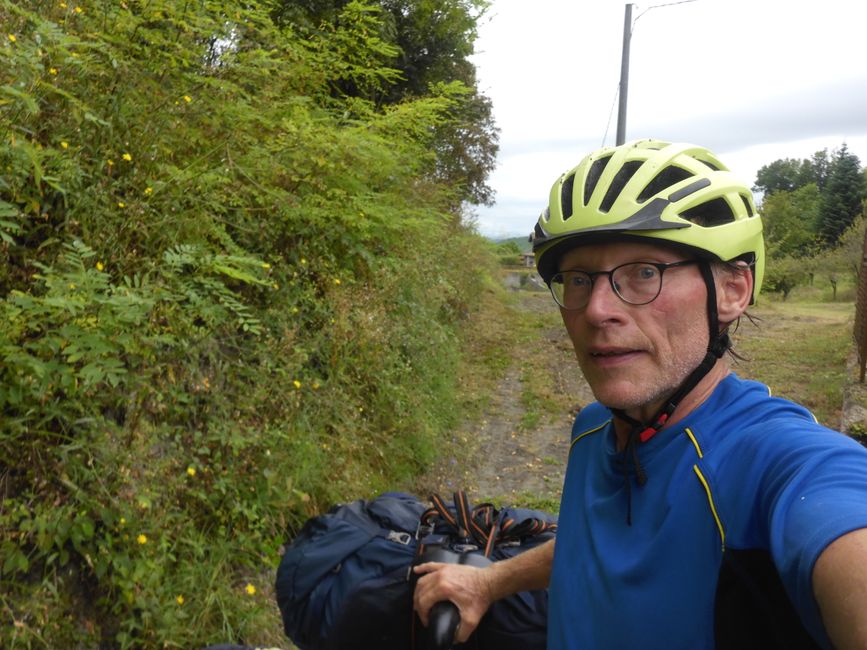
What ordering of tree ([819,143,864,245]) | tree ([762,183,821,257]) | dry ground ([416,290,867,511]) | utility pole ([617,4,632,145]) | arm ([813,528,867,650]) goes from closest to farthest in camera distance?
arm ([813,528,867,650]), dry ground ([416,290,867,511]), utility pole ([617,4,632,145]), tree ([819,143,864,245]), tree ([762,183,821,257])

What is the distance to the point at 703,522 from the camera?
49.0 inches

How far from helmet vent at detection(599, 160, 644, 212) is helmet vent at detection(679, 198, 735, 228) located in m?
0.19

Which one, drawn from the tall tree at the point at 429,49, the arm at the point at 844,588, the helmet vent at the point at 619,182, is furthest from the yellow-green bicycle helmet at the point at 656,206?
the tall tree at the point at 429,49

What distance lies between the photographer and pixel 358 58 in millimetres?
7746

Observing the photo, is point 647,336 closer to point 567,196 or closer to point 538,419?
point 567,196

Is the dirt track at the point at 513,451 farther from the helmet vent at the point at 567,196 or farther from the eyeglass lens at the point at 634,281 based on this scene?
the eyeglass lens at the point at 634,281

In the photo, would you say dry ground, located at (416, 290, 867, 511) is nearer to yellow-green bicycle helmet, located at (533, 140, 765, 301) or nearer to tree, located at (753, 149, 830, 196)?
yellow-green bicycle helmet, located at (533, 140, 765, 301)

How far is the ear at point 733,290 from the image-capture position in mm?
1646

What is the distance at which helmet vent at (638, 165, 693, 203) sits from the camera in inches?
66.2

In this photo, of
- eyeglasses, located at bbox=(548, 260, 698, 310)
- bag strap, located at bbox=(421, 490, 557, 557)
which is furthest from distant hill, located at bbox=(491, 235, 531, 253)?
bag strap, located at bbox=(421, 490, 557, 557)

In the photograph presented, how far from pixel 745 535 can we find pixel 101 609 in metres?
2.83

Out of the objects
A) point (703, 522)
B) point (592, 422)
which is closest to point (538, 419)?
point (592, 422)

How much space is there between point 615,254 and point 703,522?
0.69 meters

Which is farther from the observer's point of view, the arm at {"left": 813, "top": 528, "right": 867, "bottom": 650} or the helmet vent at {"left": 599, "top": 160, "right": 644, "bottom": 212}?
the helmet vent at {"left": 599, "top": 160, "right": 644, "bottom": 212}
